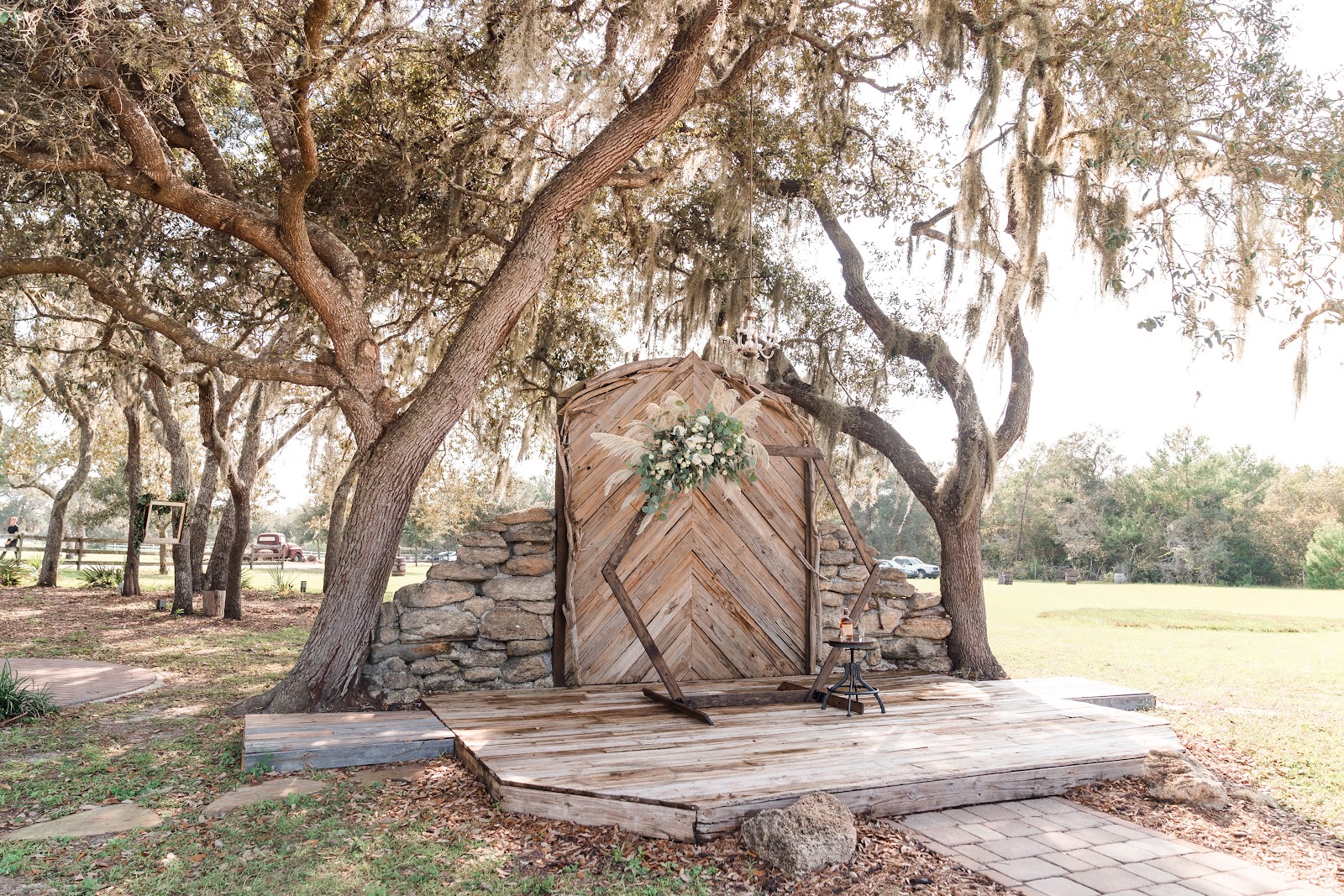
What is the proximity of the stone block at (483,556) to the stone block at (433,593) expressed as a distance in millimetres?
162

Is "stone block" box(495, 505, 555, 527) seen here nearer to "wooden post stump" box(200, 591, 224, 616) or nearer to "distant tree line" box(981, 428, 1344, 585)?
"wooden post stump" box(200, 591, 224, 616)

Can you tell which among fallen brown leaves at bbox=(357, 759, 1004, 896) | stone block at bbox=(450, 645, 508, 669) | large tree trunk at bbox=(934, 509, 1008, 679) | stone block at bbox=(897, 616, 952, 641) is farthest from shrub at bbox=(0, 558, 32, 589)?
large tree trunk at bbox=(934, 509, 1008, 679)

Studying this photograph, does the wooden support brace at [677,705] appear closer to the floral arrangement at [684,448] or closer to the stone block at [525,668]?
the stone block at [525,668]

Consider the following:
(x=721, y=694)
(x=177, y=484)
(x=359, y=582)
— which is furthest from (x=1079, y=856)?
(x=177, y=484)

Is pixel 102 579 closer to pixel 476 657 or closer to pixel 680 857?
pixel 476 657

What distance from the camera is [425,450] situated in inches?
194

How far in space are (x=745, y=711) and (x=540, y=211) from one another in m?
3.39

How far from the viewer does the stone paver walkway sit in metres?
5.09

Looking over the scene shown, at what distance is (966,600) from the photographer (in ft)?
20.9

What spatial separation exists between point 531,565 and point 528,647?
55cm

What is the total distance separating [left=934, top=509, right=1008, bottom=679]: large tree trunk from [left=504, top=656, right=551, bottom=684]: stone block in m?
3.20

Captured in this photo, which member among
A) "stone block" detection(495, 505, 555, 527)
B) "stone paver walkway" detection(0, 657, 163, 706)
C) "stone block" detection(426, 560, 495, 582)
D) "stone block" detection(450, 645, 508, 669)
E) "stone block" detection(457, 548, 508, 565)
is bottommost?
"stone paver walkway" detection(0, 657, 163, 706)

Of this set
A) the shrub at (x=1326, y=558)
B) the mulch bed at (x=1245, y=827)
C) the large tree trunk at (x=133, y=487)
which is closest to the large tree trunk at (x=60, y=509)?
the large tree trunk at (x=133, y=487)

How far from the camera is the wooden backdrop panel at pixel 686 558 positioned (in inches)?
213
